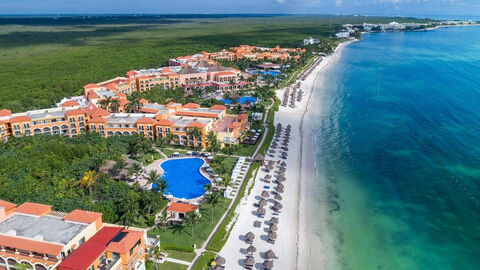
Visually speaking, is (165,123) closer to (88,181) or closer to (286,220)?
(88,181)

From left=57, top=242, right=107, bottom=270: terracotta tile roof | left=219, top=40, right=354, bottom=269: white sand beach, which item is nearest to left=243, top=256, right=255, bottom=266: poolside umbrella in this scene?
left=219, top=40, right=354, bottom=269: white sand beach

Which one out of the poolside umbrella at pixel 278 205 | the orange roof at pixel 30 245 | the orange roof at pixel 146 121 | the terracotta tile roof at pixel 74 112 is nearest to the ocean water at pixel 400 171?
the poolside umbrella at pixel 278 205

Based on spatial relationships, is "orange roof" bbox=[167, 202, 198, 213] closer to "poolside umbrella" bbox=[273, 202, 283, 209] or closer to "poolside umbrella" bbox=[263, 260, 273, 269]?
"poolside umbrella" bbox=[273, 202, 283, 209]

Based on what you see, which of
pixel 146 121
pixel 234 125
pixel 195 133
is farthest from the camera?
pixel 146 121

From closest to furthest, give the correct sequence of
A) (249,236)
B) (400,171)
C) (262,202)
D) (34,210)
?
(34,210), (249,236), (262,202), (400,171)

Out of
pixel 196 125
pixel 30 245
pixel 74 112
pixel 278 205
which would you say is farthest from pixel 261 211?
pixel 74 112

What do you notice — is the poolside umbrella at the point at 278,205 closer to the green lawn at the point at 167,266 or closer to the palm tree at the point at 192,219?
the palm tree at the point at 192,219

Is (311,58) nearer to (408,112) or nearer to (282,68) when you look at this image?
(282,68)

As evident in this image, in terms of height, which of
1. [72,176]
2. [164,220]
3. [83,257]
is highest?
[83,257]
